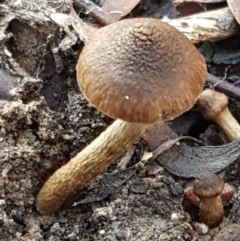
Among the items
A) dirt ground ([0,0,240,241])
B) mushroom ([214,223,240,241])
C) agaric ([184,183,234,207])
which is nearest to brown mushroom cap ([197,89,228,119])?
dirt ground ([0,0,240,241])

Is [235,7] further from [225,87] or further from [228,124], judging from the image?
[228,124]

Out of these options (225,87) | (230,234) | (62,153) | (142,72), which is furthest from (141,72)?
(225,87)

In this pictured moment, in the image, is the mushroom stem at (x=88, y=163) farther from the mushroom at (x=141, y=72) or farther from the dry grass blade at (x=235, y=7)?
the dry grass blade at (x=235, y=7)

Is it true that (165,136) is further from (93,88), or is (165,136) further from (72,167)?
(93,88)

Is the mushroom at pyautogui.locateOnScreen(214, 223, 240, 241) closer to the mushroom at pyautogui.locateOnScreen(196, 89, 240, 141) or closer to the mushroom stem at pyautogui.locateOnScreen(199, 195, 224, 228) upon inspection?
the mushroom stem at pyautogui.locateOnScreen(199, 195, 224, 228)

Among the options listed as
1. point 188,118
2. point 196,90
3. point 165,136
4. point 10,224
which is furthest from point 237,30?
point 10,224
